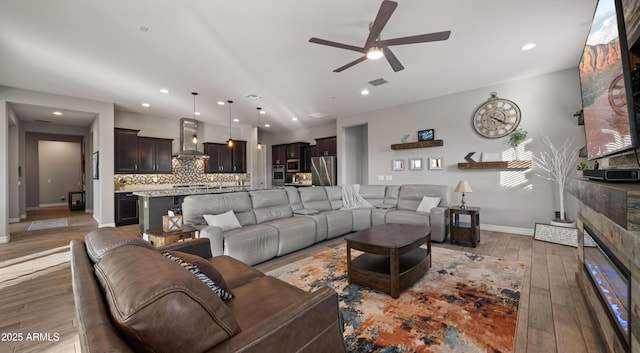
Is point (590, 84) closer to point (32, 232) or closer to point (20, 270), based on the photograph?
point (20, 270)

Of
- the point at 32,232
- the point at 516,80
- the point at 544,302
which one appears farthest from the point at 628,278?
the point at 32,232

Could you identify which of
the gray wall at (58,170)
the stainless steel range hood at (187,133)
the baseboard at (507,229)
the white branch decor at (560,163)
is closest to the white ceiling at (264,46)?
the white branch decor at (560,163)

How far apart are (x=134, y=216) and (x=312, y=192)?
4.66 metres

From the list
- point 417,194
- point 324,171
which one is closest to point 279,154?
point 324,171

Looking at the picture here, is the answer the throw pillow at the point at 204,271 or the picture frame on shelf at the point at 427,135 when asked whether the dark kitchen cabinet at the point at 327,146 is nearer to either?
the picture frame on shelf at the point at 427,135

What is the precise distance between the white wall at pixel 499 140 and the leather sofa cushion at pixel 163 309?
5.06m

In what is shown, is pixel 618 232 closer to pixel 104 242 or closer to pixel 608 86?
pixel 608 86

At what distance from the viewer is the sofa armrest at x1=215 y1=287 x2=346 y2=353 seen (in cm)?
79

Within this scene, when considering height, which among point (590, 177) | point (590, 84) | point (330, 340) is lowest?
point (330, 340)

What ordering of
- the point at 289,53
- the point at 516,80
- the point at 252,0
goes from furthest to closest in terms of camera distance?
1. the point at 516,80
2. the point at 289,53
3. the point at 252,0

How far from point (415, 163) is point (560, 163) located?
240 centimetres

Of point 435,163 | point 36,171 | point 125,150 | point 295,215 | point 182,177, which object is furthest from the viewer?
point 36,171

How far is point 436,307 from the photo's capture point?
2.12 metres

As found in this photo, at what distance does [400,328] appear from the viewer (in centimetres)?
184
